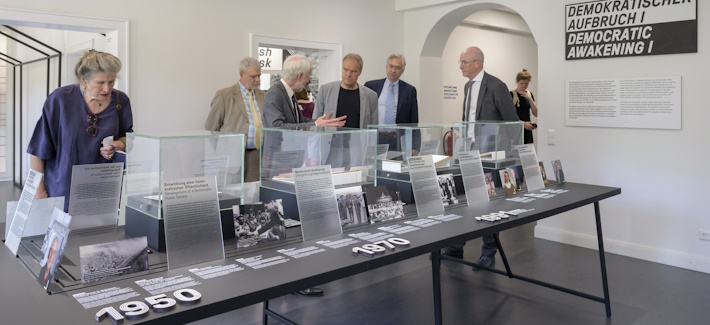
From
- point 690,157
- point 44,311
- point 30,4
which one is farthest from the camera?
point 690,157

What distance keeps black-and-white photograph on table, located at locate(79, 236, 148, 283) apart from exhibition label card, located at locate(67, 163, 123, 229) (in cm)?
53

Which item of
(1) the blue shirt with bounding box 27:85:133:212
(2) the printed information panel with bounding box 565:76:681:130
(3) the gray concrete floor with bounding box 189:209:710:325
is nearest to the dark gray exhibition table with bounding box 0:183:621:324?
(1) the blue shirt with bounding box 27:85:133:212

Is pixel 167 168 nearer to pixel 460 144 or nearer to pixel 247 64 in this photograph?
pixel 460 144

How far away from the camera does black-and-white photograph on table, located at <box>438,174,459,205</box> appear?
8.45ft

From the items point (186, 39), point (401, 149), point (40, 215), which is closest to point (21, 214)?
point (40, 215)

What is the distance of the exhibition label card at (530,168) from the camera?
3.08 m

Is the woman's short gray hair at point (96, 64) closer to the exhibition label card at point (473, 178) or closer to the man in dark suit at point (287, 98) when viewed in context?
the man in dark suit at point (287, 98)

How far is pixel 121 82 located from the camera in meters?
4.43

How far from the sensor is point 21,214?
1738 mm

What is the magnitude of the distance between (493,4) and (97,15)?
366cm

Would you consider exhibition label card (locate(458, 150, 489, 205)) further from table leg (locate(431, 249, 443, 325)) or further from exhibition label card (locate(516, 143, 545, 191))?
table leg (locate(431, 249, 443, 325))

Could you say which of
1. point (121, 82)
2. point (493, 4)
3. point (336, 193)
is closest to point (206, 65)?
point (121, 82)

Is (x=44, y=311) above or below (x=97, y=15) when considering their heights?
below

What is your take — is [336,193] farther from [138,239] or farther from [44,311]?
[44,311]
